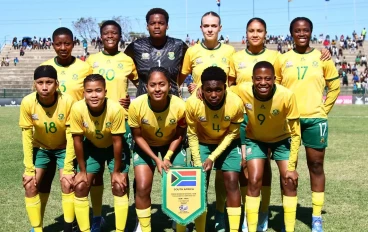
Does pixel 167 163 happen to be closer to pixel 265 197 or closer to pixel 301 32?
pixel 265 197

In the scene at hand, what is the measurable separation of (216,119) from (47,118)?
80.8 inches

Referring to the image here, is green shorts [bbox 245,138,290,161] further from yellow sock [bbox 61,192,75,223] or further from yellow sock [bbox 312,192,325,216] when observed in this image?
yellow sock [bbox 61,192,75,223]

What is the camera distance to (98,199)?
669 centimetres

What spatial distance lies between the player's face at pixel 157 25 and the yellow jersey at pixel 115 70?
51cm

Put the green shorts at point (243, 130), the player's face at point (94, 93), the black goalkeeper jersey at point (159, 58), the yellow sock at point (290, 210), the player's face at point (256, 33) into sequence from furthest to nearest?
the black goalkeeper jersey at point (159, 58)
the player's face at point (256, 33)
the green shorts at point (243, 130)
the yellow sock at point (290, 210)
the player's face at point (94, 93)

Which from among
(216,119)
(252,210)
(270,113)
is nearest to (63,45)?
(216,119)

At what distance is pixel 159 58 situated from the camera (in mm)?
6820

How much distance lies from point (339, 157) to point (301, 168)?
6.33 ft

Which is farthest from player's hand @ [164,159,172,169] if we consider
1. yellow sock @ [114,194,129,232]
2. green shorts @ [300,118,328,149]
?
green shorts @ [300,118,328,149]

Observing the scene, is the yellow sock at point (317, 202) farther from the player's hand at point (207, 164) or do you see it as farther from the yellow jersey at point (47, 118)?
the yellow jersey at point (47, 118)

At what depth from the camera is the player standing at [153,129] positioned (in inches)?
227

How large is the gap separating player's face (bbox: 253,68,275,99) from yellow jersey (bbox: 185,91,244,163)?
280 millimetres

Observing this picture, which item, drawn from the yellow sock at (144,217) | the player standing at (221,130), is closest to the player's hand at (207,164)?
the player standing at (221,130)

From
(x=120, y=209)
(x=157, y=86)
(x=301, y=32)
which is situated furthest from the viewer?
(x=301, y=32)
